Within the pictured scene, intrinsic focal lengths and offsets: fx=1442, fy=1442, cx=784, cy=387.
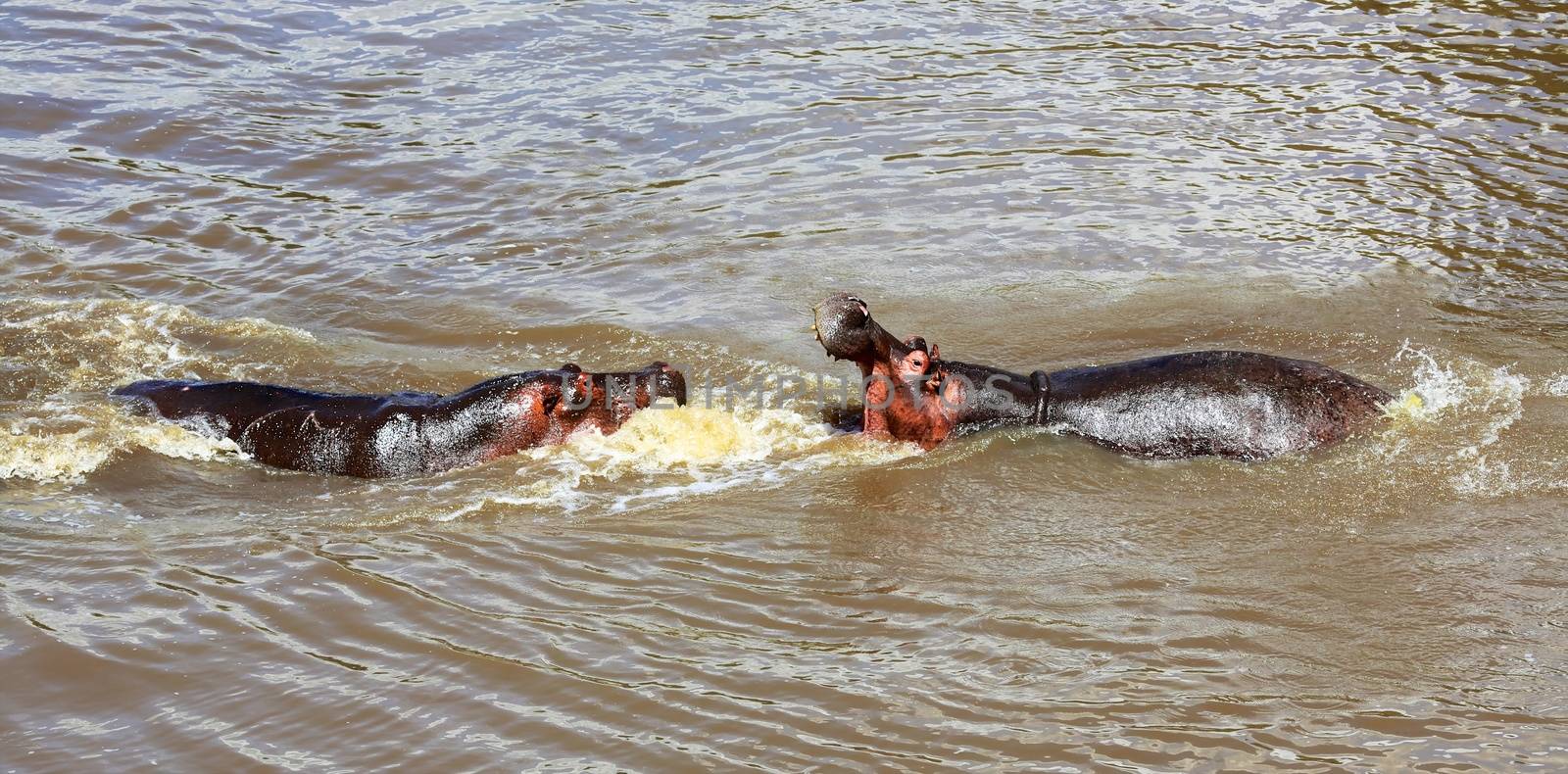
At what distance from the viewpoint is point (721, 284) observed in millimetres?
9594

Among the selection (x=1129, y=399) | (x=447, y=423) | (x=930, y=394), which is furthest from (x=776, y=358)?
(x=1129, y=399)

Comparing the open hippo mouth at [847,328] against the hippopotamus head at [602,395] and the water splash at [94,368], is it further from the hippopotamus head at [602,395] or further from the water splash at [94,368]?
the water splash at [94,368]

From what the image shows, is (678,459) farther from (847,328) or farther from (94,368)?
(94,368)

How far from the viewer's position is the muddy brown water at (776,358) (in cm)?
462

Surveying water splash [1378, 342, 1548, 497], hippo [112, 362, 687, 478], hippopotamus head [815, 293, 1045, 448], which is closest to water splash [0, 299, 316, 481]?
hippo [112, 362, 687, 478]

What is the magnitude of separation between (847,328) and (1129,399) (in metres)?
1.38

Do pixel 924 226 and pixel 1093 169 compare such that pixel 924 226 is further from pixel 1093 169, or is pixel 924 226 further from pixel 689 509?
pixel 689 509

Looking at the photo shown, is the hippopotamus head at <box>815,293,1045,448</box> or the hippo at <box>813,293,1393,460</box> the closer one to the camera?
the hippo at <box>813,293,1393,460</box>

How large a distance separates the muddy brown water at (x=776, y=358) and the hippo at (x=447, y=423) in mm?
134

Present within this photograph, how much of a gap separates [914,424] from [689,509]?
1.17 metres

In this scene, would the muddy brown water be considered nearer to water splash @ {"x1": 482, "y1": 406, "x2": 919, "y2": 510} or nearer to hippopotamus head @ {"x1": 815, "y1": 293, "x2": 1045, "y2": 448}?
water splash @ {"x1": 482, "y1": 406, "x2": 919, "y2": 510}

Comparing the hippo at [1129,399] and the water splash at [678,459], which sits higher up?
the hippo at [1129,399]

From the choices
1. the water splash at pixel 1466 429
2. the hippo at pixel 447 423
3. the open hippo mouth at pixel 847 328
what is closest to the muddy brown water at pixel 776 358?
the water splash at pixel 1466 429

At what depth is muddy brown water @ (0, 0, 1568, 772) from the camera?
4621mm
